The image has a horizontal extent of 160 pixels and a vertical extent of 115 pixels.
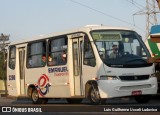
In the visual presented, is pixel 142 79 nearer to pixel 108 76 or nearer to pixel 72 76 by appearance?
pixel 108 76

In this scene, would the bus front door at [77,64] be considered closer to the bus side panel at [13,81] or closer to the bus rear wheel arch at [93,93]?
the bus rear wheel arch at [93,93]

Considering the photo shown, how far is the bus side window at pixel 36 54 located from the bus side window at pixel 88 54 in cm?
324

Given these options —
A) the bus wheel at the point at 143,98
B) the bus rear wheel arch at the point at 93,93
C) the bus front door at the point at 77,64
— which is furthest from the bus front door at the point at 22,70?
the bus wheel at the point at 143,98

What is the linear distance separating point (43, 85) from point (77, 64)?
2962mm

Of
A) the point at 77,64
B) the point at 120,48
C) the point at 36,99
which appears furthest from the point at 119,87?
the point at 36,99

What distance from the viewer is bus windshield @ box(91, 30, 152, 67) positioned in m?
17.4

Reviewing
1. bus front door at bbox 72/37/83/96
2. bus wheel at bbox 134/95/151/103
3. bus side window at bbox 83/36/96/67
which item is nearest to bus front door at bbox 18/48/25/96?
bus front door at bbox 72/37/83/96

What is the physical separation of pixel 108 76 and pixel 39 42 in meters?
5.05

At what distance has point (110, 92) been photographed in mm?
17156

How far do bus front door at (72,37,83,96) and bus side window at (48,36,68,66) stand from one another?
1.65 ft

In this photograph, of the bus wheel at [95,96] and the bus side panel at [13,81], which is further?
the bus side panel at [13,81]

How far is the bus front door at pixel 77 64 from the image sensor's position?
18438mm

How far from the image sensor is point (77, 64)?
18656mm

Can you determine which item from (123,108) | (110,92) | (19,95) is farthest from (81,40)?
(123,108)
